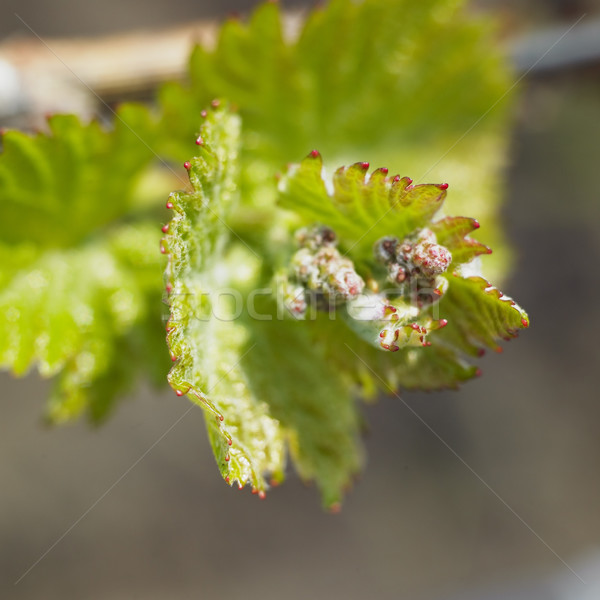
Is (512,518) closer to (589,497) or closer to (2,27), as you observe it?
(589,497)

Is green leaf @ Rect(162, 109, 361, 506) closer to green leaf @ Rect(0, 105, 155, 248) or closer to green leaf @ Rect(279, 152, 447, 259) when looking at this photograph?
green leaf @ Rect(279, 152, 447, 259)

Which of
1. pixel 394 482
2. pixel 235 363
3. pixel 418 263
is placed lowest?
pixel 394 482

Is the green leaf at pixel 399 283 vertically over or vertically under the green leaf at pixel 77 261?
over

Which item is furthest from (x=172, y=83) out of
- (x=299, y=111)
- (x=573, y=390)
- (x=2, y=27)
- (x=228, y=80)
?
(x=573, y=390)

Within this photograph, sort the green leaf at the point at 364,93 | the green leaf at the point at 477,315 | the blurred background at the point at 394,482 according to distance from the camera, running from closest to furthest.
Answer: the green leaf at the point at 477,315 → the green leaf at the point at 364,93 → the blurred background at the point at 394,482

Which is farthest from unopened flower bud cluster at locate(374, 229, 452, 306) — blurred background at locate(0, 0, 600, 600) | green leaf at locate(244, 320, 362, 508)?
blurred background at locate(0, 0, 600, 600)

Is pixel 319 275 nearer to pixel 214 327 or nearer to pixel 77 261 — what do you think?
pixel 214 327

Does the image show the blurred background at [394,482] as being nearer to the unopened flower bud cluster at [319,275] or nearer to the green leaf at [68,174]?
the green leaf at [68,174]

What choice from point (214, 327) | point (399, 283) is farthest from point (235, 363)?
point (399, 283)

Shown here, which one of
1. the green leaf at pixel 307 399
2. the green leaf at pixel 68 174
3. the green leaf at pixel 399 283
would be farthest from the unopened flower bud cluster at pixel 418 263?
the green leaf at pixel 68 174
